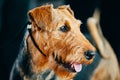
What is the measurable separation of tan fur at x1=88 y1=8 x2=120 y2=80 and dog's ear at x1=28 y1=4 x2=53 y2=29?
6.1 inches

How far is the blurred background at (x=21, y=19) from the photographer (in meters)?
2.07

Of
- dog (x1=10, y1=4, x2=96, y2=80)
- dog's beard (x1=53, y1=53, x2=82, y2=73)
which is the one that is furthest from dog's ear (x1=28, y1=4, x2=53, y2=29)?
dog's beard (x1=53, y1=53, x2=82, y2=73)

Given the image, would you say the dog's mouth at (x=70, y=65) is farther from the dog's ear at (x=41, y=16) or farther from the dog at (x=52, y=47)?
the dog's ear at (x=41, y=16)

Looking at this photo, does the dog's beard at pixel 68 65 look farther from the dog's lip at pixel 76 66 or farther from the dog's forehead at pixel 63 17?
the dog's forehead at pixel 63 17

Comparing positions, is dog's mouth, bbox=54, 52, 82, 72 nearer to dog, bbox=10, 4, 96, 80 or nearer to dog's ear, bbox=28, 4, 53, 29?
dog, bbox=10, 4, 96, 80

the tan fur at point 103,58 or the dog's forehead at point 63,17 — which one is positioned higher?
the dog's forehead at point 63,17

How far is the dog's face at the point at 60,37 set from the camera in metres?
2.03

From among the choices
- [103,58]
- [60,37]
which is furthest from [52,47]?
[103,58]

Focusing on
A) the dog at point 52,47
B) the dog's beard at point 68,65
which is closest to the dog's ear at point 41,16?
the dog at point 52,47

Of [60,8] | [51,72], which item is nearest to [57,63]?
[51,72]

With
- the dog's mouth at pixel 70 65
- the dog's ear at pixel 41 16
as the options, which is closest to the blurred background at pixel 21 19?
the dog's ear at pixel 41 16

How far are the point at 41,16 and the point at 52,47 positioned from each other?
0.11 m

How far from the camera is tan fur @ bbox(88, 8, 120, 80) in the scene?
83.7 inches

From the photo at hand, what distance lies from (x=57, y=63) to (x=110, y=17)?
0.24 meters
